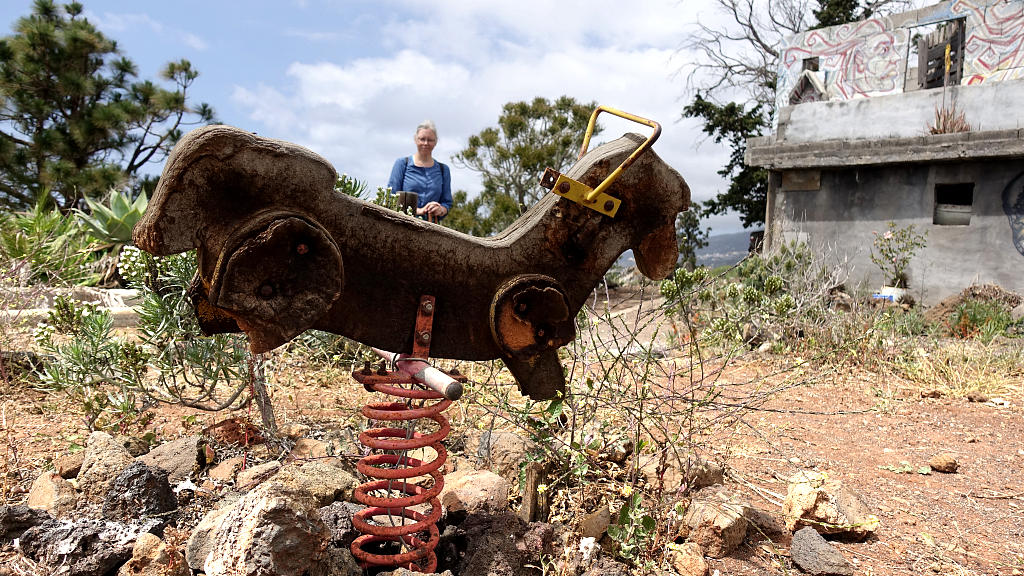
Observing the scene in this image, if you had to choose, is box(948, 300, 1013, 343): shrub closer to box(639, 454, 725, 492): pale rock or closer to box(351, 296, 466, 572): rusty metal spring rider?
box(639, 454, 725, 492): pale rock

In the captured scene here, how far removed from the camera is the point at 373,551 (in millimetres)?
2102

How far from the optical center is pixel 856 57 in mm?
11539

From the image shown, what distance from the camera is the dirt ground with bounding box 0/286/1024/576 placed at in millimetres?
2584

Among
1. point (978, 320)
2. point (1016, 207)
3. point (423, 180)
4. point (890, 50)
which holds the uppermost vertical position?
point (890, 50)

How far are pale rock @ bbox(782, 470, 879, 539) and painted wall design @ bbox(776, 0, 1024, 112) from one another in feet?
34.8

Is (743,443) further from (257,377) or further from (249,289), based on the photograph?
(249,289)

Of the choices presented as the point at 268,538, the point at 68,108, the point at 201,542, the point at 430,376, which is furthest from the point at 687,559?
the point at 68,108

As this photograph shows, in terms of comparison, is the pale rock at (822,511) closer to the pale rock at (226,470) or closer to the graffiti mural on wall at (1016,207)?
the pale rock at (226,470)

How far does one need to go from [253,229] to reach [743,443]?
3.07m

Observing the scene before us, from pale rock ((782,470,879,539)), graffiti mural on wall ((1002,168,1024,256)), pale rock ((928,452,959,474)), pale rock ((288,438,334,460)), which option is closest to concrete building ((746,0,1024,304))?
graffiti mural on wall ((1002,168,1024,256))

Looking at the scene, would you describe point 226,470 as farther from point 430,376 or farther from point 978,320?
point 978,320

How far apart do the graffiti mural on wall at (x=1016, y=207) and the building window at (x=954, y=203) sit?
0.44m

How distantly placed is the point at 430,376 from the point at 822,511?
1.84 m

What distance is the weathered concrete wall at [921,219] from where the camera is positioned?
923 centimetres
